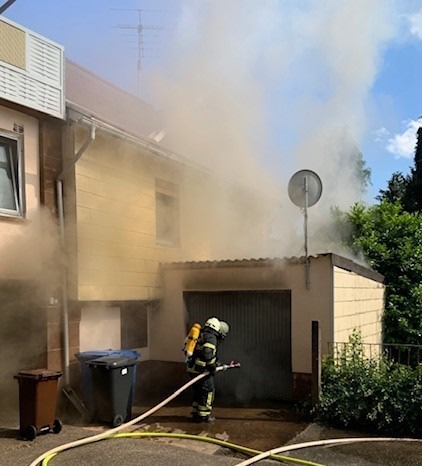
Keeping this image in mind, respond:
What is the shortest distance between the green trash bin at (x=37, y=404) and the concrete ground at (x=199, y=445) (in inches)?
4.5

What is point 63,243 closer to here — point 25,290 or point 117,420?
point 25,290

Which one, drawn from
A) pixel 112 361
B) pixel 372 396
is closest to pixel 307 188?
pixel 372 396

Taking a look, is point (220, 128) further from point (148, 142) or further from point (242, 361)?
point (242, 361)

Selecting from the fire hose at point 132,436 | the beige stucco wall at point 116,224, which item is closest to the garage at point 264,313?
the beige stucco wall at point 116,224

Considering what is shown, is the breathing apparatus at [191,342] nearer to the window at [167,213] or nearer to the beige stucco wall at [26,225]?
the beige stucco wall at [26,225]

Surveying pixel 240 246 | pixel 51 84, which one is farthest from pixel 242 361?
pixel 51 84

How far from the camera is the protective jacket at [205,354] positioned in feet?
22.5

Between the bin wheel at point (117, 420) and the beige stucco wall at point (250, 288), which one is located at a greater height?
the beige stucco wall at point (250, 288)

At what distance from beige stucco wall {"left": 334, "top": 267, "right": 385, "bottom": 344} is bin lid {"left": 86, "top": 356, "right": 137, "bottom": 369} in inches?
119

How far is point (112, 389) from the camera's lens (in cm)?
653

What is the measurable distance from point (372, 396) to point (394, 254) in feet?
19.0

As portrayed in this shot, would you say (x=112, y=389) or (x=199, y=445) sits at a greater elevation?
(x=112, y=389)

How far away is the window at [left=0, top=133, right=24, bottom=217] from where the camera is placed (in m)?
7.11

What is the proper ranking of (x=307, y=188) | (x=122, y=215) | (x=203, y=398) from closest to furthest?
(x=203, y=398), (x=307, y=188), (x=122, y=215)
